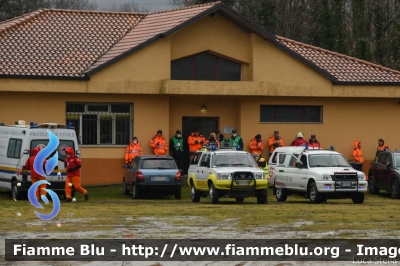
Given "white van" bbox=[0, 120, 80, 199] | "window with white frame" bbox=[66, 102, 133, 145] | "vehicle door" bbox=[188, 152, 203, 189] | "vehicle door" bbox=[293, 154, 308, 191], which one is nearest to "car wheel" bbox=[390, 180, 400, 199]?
"vehicle door" bbox=[293, 154, 308, 191]

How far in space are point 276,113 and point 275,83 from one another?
1816 millimetres

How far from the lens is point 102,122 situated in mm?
38469

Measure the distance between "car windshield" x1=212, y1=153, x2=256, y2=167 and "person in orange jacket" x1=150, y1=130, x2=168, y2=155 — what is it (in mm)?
8199

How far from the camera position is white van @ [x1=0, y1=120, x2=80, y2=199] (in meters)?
30.6

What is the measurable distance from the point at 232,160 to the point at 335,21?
35671 millimetres

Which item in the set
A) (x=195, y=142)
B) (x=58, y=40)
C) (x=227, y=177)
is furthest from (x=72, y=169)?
(x=58, y=40)

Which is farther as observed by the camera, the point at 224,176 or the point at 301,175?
the point at 301,175

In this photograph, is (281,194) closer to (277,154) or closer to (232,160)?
(277,154)

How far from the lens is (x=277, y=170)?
108ft

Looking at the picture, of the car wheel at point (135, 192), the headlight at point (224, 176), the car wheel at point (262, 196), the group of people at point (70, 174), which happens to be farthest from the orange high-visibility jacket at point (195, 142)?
the headlight at point (224, 176)

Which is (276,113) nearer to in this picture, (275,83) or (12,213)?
(275,83)

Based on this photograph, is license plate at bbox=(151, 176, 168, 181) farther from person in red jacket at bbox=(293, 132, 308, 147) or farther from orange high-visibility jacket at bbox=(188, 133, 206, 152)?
person in red jacket at bbox=(293, 132, 308, 147)

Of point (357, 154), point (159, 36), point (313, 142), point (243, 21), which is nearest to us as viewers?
point (159, 36)

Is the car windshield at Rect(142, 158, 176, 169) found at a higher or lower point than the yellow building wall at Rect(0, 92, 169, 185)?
lower
